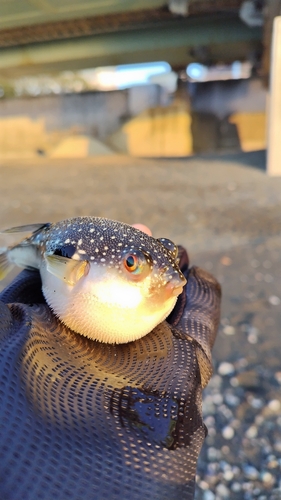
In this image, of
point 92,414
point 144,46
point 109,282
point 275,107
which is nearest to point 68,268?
point 109,282

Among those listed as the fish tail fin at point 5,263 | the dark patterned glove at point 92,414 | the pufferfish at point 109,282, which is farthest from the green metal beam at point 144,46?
the dark patterned glove at point 92,414

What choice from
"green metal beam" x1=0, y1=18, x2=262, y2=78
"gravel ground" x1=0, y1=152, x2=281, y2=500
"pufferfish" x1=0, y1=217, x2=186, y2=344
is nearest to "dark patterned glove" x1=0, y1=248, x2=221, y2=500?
"pufferfish" x1=0, y1=217, x2=186, y2=344

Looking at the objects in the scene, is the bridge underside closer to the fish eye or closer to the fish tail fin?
the fish tail fin

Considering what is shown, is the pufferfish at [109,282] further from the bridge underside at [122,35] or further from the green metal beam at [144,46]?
the green metal beam at [144,46]

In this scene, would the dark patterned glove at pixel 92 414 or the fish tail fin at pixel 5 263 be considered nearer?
the dark patterned glove at pixel 92 414

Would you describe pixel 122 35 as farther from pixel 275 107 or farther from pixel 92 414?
pixel 92 414

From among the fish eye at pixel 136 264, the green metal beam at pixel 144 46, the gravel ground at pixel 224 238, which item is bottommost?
the gravel ground at pixel 224 238
